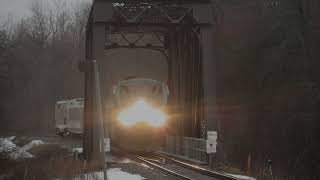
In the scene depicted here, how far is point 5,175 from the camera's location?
23062mm

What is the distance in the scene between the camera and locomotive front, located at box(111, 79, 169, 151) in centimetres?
2612

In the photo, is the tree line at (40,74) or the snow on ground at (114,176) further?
the tree line at (40,74)

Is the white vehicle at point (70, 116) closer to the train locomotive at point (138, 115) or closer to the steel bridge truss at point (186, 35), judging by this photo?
the train locomotive at point (138, 115)

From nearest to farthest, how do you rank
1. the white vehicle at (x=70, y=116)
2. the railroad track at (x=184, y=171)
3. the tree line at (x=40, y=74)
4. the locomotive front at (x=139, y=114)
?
1. the railroad track at (x=184, y=171)
2. the locomotive front at (x=139, y=114)
3. the white vehicle at (x=70, y=116)
4. the tree line at (x=40, y=74)

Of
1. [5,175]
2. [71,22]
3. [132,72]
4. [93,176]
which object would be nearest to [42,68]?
[71,22]

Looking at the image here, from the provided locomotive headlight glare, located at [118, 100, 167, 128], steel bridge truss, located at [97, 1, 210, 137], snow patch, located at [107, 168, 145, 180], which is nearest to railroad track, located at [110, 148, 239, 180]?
snow patch, located at [107, 168, 145, 180]

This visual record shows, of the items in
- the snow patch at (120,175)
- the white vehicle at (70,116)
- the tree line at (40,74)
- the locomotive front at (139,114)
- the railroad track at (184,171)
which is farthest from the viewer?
the tree line at (40,74)

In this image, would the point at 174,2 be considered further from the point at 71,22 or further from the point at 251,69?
the point at 71,22

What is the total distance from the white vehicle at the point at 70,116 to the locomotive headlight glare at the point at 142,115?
19.5 m

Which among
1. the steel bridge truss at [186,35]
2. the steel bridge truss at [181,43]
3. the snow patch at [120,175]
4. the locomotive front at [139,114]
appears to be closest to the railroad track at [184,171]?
the snow patch at [120,175]

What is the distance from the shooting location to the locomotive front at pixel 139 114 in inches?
1029

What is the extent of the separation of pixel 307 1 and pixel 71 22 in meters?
71.3

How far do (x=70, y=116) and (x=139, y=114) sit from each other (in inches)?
940

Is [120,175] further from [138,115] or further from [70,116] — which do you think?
[70,116]
